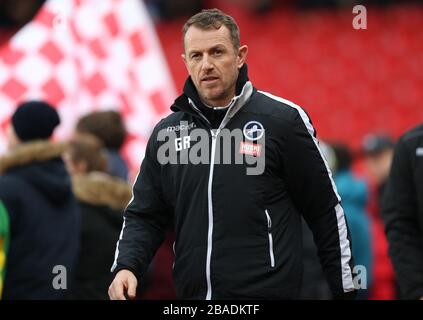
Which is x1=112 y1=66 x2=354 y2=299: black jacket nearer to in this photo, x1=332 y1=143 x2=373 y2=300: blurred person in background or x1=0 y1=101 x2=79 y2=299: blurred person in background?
x1=0 y1=101 x2=79 y2=299: blurred person in background

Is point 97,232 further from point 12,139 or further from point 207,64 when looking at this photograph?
point 207,64

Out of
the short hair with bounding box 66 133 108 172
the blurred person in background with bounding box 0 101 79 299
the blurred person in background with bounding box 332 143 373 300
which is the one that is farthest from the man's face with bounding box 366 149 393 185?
the blurred person in background with bounding box 0 101 79 299

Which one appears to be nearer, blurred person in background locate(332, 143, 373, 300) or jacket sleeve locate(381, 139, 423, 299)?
jacket sleeve locate(381, 139, 423, 299)

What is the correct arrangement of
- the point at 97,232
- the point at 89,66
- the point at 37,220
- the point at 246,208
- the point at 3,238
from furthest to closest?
the point at 89,66 < the point at 97,232 < the point at 37,220 < the point at 3,238 < the point at 246,208

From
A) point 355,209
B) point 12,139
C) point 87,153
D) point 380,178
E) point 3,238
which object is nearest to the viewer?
point 3,238

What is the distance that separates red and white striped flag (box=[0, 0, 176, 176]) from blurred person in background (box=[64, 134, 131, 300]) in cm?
140

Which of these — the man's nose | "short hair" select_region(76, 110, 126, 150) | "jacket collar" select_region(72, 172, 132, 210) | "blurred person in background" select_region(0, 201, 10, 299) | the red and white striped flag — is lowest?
"blurred person in background" select_region(0, 201, 10, 299)

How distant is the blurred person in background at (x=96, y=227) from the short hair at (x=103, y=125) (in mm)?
809

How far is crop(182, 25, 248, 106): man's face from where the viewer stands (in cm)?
375

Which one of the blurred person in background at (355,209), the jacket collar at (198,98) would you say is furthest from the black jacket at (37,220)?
the blurred person in background at (355,209)

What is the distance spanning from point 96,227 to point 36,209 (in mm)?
514

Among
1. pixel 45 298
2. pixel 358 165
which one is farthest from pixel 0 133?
pixel 358 165

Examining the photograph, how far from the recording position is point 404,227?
4.43m

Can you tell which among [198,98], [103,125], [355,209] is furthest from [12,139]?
[355,209]
